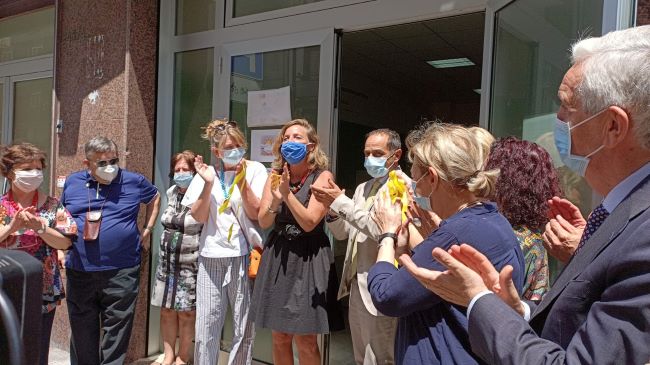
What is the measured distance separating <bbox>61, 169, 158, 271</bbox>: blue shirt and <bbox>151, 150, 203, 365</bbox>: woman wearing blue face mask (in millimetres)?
260

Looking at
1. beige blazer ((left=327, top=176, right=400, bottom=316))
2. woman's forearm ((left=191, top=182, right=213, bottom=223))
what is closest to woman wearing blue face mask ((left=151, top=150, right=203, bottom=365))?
woman's forearm ((left=191, top=182, right=213, bottom=223))

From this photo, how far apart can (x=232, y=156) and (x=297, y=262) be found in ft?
3.00

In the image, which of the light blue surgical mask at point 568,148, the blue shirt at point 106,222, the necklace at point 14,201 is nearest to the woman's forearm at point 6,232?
the necklace at point 14,201

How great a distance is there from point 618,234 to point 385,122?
9136 mm

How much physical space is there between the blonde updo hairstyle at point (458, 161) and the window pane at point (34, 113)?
4.93 meters

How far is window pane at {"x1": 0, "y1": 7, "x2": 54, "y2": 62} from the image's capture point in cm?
540

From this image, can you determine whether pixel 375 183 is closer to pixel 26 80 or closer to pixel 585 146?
pixel 585 146

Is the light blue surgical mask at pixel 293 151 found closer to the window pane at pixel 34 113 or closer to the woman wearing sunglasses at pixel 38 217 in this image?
the woman wearing sunglasses at pixel 38 217

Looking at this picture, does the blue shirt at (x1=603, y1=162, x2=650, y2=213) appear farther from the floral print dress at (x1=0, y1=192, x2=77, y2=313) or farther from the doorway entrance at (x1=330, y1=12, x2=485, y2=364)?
the floral print dress at (x1=0, y1=192, x2=77, y2=313)

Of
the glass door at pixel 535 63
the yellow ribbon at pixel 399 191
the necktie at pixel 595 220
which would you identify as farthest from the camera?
the yellow ribbon at pixel 399 191

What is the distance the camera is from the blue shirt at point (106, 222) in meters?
3.54

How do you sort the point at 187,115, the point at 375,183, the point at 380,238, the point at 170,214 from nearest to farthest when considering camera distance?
the point at 380,238 → the point at 375,183 → the point at 170,214 → the point at 187,115

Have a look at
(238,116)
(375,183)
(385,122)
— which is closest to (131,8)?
(238,116)

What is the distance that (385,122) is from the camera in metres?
9.98
